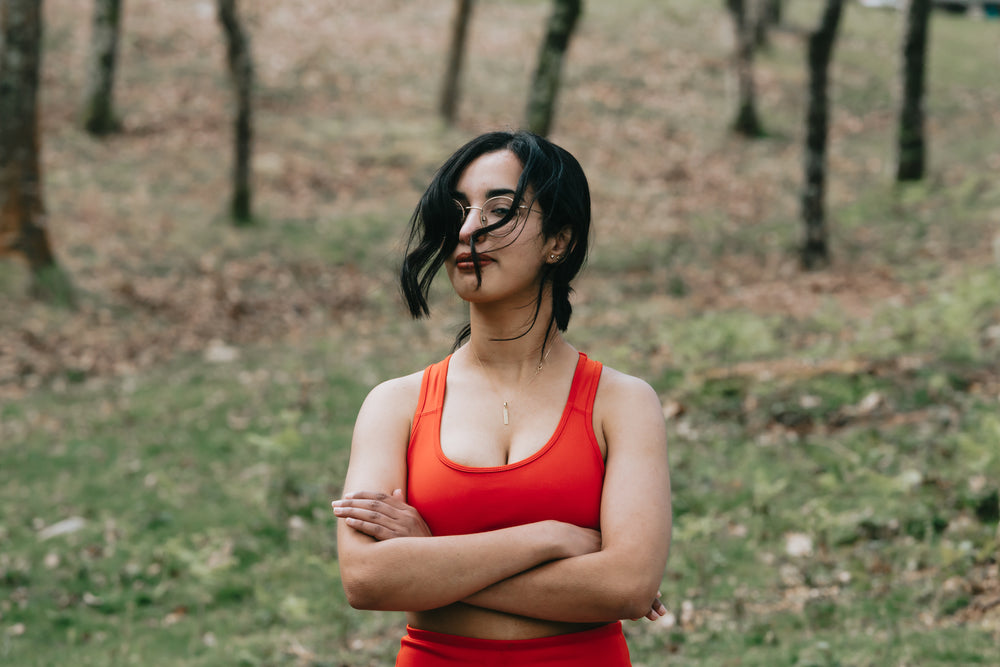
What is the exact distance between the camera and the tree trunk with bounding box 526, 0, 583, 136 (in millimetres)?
14187

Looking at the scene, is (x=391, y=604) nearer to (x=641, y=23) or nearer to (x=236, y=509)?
(x=236, y=509)

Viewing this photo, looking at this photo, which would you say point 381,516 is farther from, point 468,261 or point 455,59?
point 455,59

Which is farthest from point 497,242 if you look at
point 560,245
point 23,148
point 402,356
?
point 23,148

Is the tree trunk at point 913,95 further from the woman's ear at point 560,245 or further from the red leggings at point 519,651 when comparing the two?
the red leggings at point 519,651

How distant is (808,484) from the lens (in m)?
7.28

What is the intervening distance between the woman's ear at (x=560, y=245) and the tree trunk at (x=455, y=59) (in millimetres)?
20566

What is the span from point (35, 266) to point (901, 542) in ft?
36.8

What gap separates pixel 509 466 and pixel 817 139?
1227 cm

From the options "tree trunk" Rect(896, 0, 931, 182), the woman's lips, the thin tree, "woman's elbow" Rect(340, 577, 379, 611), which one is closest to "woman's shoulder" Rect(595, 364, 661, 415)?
the woman's lips

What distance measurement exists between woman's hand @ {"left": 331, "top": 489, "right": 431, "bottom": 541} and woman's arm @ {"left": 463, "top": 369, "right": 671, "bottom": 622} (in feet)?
0.89

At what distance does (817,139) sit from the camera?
13453 mm

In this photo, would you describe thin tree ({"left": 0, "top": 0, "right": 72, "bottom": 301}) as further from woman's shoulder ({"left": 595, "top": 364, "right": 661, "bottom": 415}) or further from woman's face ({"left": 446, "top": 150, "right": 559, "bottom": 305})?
woman's shoulder ({"left": 595, "top": 364, "right": 661, "bottom": 415})

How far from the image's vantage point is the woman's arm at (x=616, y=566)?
257 centimetres

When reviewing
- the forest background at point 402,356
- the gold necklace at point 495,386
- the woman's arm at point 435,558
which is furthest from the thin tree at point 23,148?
the woman's arm at point 435,558
